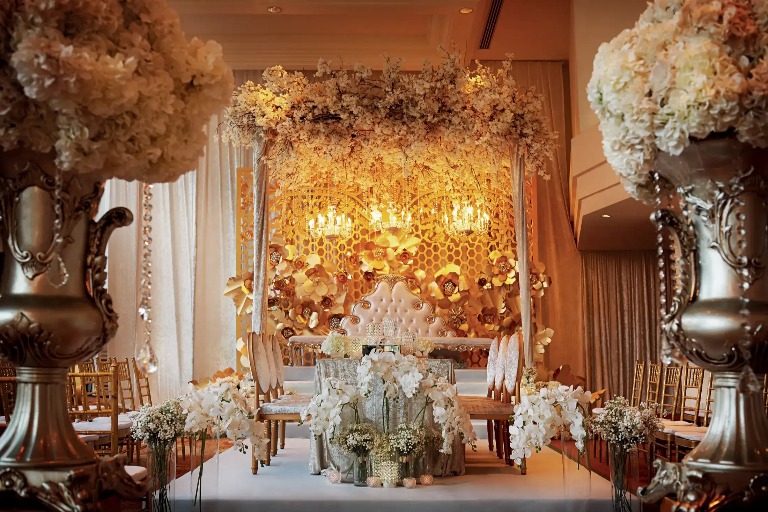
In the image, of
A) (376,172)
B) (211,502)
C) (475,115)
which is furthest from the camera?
(376,172)

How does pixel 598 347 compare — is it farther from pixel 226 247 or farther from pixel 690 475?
pixel 690 475

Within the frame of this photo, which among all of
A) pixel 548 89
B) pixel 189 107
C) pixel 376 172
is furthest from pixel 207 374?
pixel 189 107

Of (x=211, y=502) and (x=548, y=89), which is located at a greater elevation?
(x=548, y=89)

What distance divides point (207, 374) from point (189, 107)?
10443 millimetres

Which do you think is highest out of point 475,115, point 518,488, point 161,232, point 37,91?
point 475,115

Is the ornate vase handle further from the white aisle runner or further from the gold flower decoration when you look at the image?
the gold flower decoration

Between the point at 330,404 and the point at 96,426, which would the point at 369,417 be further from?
the point at 96,426

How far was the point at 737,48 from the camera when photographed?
185cm

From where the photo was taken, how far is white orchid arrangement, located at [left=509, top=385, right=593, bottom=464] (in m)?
5.00

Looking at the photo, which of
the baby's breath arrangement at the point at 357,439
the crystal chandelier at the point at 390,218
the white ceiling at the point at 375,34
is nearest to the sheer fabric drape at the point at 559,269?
the white ceiling at the point at 375,34

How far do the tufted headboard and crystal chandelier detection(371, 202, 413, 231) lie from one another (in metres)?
0.69

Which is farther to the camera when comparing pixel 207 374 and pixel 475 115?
pixel 207 374

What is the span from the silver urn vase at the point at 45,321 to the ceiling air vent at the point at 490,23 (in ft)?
30.6

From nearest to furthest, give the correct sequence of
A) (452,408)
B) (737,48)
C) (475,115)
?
(737,48) → (452,408) → (475,115)
